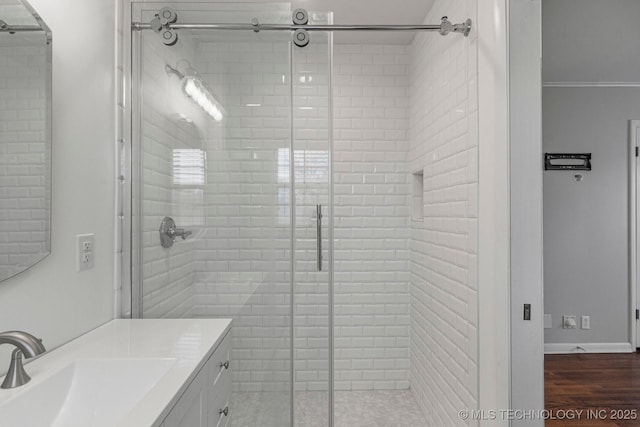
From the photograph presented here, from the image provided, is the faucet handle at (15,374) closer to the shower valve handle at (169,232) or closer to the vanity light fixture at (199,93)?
the shower valve handle at (169,232)

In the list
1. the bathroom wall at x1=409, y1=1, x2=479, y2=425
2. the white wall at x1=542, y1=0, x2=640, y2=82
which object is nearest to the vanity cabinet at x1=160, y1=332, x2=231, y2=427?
the bathroom wall at x1=409, y1=1, x2=479, y2=425

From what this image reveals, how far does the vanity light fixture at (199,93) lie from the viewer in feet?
5.33

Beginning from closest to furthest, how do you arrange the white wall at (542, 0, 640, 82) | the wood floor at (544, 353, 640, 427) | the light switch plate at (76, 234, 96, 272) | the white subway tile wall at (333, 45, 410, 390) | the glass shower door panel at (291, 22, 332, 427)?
the light switch plate at (76, 234, 96, 272), the glass shower door panel at (291, 22, 332, 427), the white wall at (542, 0, 640, 82), the wood floor at (544, 353, 640, 427), the white subway tile wall at (333, 45, 410, 390)

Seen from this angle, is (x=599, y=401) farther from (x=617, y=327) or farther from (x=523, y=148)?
(x=523, y=148)

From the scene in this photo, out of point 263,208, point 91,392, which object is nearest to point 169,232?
point 263,208

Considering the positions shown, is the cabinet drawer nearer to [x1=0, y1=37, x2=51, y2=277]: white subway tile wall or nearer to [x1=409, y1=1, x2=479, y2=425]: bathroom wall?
[x1=0, y1=37, x2=51, y2=277]: white subway tile wall

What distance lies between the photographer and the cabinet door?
888 millimetres

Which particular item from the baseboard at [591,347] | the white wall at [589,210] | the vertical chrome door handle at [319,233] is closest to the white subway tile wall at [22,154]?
the vertical chrome door handle at [319,233]

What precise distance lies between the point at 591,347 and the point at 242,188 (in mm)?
4010

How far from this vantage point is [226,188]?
1.64m

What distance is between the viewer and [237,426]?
158 cm

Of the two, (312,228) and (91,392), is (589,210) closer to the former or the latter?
(312,228)

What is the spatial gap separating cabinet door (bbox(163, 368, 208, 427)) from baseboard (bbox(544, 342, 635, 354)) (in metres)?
3.78

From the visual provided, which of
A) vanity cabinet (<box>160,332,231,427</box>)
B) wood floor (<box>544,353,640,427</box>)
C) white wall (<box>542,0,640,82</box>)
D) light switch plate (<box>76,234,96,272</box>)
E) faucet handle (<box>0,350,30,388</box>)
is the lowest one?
wood floor (<box>544,353,640,427</box>)
